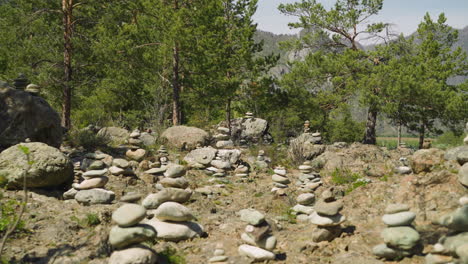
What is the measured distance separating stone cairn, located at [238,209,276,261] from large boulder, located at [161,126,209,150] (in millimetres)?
7451

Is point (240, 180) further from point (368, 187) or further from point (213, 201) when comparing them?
point (368, 187)

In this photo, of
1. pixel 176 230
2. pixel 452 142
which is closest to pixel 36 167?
pixel 176 230

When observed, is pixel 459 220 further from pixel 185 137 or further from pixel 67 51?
pixel 67 51

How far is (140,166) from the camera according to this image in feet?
30.1

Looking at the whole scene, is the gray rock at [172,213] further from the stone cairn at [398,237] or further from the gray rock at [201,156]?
the gray rock at [201,156]

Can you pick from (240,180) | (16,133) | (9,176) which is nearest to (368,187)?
(240,180)

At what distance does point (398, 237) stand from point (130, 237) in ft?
10.5

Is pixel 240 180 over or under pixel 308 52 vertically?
under

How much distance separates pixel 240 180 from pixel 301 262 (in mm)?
5288

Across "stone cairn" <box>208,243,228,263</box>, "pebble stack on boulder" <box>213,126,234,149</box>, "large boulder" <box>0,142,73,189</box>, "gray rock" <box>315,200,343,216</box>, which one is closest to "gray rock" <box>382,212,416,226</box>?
"gray rock" <box>315,200,343,216</box>

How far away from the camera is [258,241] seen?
4480 mm

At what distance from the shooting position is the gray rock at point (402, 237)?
399 cm

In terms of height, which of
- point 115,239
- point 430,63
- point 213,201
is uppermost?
point 430,63

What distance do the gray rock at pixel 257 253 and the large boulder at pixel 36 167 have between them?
4.00m
